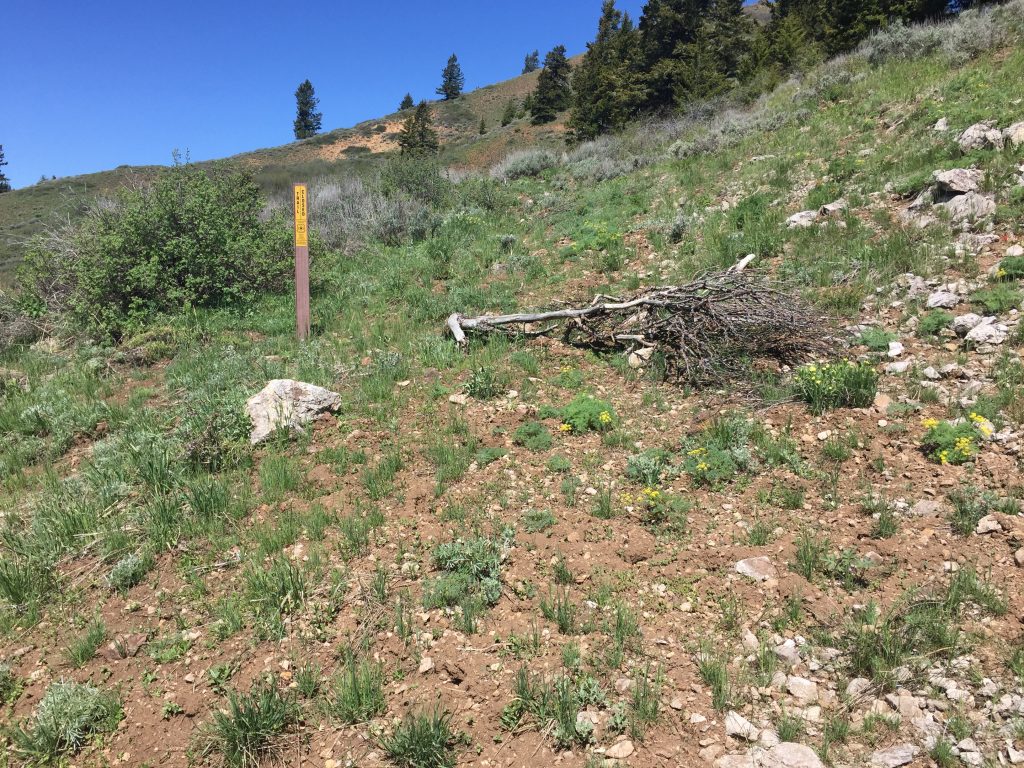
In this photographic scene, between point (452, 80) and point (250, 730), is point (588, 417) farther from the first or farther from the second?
point (452, 80)

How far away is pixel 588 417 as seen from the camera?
16.8 feet

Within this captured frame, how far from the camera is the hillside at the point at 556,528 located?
2664 millimetres

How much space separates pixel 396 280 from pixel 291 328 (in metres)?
2.12

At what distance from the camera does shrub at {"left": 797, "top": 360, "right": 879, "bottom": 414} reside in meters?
4.75

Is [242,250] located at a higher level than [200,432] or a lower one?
higher

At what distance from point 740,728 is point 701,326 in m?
4.18

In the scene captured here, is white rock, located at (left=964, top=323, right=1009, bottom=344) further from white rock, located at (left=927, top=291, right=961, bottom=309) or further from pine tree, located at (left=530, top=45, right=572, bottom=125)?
pine tree, located at (left=530, top=45, right=572, bottom=125)

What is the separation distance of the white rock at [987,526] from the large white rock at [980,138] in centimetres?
690

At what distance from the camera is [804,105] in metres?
13.5

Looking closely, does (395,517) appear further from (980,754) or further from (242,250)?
(242,250)

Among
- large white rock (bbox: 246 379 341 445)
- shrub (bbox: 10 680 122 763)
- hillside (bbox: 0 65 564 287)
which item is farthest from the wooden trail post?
hillside (bbox: 0 65 564 287)

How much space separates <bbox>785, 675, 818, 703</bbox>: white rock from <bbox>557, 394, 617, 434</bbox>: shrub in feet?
8.46

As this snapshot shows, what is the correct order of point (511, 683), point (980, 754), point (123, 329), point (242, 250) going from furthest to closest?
point (242, 250), point (123, 329), point (511, 683), point (980, 754)

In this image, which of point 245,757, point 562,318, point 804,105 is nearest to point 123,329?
point 562,318
